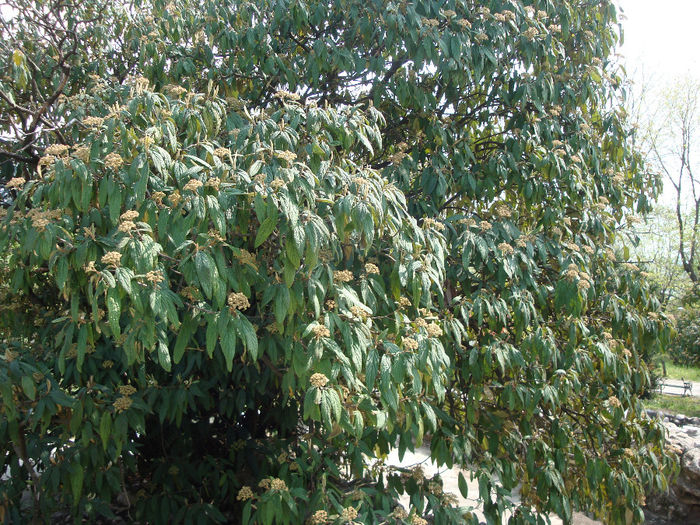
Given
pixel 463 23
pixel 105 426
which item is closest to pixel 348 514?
pixel 105 426

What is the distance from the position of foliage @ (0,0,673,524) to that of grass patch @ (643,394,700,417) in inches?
318

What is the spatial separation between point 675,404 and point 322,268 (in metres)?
11.7

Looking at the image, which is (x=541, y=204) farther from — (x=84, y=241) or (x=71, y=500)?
(x=71, y=500)

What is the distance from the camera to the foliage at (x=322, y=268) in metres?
2.03

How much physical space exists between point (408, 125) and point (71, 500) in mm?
2918

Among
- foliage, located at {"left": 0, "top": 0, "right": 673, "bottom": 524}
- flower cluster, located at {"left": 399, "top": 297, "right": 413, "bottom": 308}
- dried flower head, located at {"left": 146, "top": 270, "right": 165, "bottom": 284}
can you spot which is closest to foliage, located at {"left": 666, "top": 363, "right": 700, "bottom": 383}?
foliage, located at {"left": 0, "top": 0, "right": 673, "bottom": 524}

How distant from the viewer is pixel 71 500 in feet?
10.00

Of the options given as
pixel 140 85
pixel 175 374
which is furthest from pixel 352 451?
pixel 140 85

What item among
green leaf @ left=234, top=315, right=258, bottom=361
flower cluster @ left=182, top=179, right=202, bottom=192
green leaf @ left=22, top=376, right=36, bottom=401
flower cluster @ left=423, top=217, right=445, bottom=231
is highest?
flower cluster @ left=182, top=179, right=202, bottom=192

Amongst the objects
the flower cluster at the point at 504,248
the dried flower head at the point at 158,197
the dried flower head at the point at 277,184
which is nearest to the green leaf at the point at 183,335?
A: the dried flower head at the point at 158,197

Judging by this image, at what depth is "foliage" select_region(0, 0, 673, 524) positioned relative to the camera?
6.65ft

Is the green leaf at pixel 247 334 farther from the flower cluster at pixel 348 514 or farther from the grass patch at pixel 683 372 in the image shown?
the grass patch at pixel 683 372

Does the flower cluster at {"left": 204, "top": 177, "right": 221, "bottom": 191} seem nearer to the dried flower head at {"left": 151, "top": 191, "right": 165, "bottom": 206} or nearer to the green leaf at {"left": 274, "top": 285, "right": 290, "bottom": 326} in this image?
the dried flower head at {"left": 151, "top": 191, "right": 165, "bottom": 206}

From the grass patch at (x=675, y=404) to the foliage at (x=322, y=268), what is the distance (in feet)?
26.5
